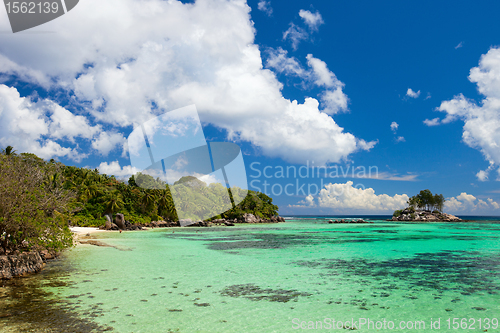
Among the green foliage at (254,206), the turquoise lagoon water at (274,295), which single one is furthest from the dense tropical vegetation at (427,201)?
the turquoise lagoon water at (274,295)

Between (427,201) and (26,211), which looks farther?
(427,201)

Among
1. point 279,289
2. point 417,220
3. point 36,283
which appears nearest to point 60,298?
point 36,283

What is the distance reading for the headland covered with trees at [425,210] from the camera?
119250 millimetres

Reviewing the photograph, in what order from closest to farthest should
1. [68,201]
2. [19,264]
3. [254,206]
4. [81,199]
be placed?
[19,264] < [68,201] < [81,199] < [254,206]

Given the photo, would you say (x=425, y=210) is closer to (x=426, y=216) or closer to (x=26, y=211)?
(x=426, y=216)

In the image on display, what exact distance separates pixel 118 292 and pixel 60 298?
1758 millimetres

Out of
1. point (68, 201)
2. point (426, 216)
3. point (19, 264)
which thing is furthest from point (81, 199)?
point (426, 216)

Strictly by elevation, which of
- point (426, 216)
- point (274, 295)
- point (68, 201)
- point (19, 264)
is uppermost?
point (68, 201)

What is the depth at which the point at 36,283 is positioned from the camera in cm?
1078

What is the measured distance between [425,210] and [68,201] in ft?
470

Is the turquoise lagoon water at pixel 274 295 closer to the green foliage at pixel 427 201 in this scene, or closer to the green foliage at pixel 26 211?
the green foliage at pixel 26 211

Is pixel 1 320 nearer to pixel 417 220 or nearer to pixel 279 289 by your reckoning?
pixel 279 289

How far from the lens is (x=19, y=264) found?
479 inches

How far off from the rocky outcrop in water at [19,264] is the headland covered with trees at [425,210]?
131535 millimetres
